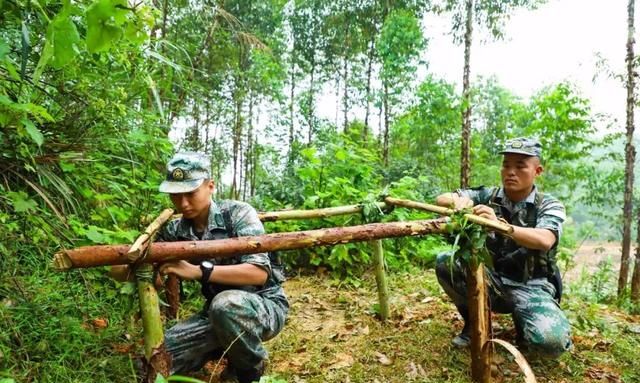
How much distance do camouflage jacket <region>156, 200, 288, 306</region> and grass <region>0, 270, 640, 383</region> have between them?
605mm

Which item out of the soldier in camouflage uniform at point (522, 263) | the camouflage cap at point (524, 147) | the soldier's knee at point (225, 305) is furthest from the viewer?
the camouflage cap at point (524, 147)

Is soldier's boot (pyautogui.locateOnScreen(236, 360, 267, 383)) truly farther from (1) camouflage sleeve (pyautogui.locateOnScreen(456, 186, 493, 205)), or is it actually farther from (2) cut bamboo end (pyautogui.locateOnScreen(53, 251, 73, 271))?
(1) camouflage sleeve (pyautogui.locateOnScreen(456, 186, 493, 205))

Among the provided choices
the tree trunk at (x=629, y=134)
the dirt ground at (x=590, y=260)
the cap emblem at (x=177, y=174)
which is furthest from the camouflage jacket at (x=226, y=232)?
the tree trunk at (x=629, y=134)

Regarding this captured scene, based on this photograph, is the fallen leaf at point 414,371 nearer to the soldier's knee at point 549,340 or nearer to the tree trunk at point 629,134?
the soldier's knee at point 549,340

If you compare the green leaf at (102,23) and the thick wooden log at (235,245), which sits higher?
the green leaf at (102,23)

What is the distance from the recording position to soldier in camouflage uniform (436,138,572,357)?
10.6 ft

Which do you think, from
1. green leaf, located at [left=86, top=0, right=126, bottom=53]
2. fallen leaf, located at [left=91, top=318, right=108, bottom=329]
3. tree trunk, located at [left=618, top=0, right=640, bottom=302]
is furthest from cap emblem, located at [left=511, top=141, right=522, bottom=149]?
tree trunk, located at [left=618, top=0, right=640, bottom=302]

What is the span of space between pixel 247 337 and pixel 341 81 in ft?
63.1

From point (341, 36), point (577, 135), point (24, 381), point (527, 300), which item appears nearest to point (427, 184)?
point (577, 135)

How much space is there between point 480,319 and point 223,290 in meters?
1.72

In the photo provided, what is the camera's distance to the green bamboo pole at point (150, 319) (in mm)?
2070

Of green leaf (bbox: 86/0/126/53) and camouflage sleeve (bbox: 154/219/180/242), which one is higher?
green leaf (bbox: 86/0/126/53)

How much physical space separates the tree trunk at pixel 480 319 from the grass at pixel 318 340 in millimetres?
294

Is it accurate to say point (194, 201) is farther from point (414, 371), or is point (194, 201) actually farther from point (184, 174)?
point (414, 371)
